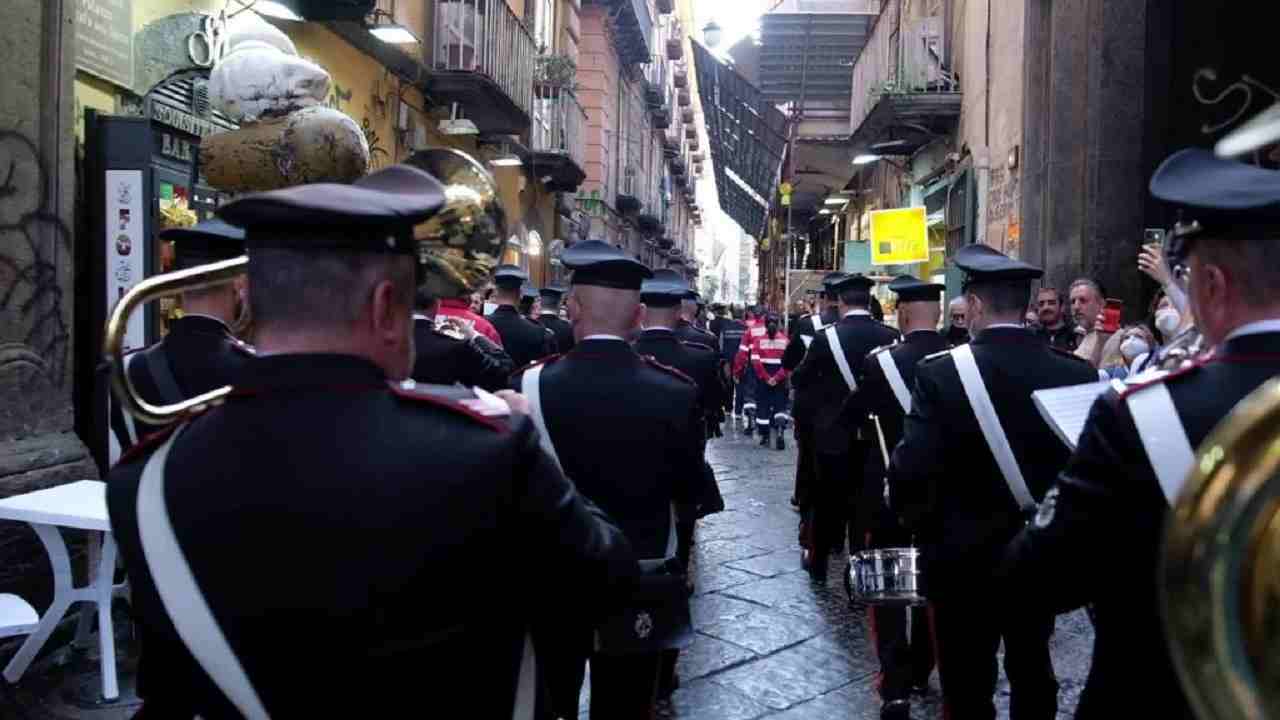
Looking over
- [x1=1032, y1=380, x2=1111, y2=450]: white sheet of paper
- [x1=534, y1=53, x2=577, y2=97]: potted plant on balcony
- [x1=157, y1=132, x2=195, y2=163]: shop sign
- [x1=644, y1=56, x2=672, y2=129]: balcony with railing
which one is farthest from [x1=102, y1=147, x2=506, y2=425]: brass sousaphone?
[x1=644, y1=56, x2=672, y2=129]: balcony with railing

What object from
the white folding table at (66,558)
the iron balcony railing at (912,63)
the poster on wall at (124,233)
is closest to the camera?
the white folding table at (66,558)

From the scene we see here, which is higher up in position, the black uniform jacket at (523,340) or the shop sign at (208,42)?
the shop sign at (208,42)

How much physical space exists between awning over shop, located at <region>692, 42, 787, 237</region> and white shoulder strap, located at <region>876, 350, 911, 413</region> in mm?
22811

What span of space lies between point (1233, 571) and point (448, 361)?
372 centimetres

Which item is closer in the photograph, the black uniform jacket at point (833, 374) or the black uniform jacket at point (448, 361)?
the black uniform jacket at point (448, 361)

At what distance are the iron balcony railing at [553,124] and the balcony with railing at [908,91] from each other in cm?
479

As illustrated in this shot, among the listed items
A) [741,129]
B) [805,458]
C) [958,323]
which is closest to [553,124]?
[958,323]

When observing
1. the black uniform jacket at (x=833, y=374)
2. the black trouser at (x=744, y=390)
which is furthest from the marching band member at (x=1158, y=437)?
the black trouser at (x=744, y=390)

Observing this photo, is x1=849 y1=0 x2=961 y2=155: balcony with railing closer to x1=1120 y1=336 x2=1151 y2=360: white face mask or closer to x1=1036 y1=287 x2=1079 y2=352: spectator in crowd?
x1=1036 y1=287 x2=1079 y2=352: spectator in crowd

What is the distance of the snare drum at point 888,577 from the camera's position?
397 centimetres

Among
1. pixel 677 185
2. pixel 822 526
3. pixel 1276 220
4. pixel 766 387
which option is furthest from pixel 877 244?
pixel 677 185

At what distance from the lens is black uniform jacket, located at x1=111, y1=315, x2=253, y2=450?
377 centimetres

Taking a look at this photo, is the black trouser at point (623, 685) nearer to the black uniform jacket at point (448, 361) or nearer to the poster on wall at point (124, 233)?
the black uniform jacket at point (448, 361)

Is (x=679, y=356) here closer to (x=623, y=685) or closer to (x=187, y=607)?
(x=623, y=685)
